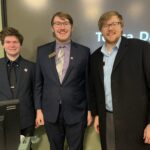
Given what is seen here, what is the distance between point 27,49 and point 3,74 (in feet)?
1.68

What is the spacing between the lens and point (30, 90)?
2588 mm

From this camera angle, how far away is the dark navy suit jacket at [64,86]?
8.13 ft

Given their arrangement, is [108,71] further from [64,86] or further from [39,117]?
[39,117]

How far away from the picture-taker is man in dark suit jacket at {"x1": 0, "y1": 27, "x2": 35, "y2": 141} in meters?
2.45

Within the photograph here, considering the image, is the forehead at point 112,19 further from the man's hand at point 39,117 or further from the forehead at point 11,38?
the man's hand at point 39,117

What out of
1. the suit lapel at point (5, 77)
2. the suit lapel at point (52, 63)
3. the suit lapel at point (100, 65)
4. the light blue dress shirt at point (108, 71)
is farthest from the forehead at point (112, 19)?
the suit lapel at point (5, 77)

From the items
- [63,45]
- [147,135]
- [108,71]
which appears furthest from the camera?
[63,45]

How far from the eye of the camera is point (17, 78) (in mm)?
2494

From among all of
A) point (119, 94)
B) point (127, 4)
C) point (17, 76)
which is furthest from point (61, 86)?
point (127, 4)

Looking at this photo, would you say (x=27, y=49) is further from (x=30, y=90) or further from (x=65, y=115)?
(x=65, y=115)

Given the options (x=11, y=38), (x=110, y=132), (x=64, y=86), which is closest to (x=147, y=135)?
(x=110, y=132)

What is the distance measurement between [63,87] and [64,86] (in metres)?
0.01

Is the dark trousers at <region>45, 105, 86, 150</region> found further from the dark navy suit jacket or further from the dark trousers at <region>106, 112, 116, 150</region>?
the dark trousers at <region>106, 112, 116, 150</region>

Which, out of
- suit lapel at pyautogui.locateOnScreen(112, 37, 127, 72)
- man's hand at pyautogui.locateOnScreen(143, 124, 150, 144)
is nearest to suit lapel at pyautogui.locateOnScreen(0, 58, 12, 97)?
suit lapel at pyautogui.locateOnScreen(112, 37, 127, 72)
